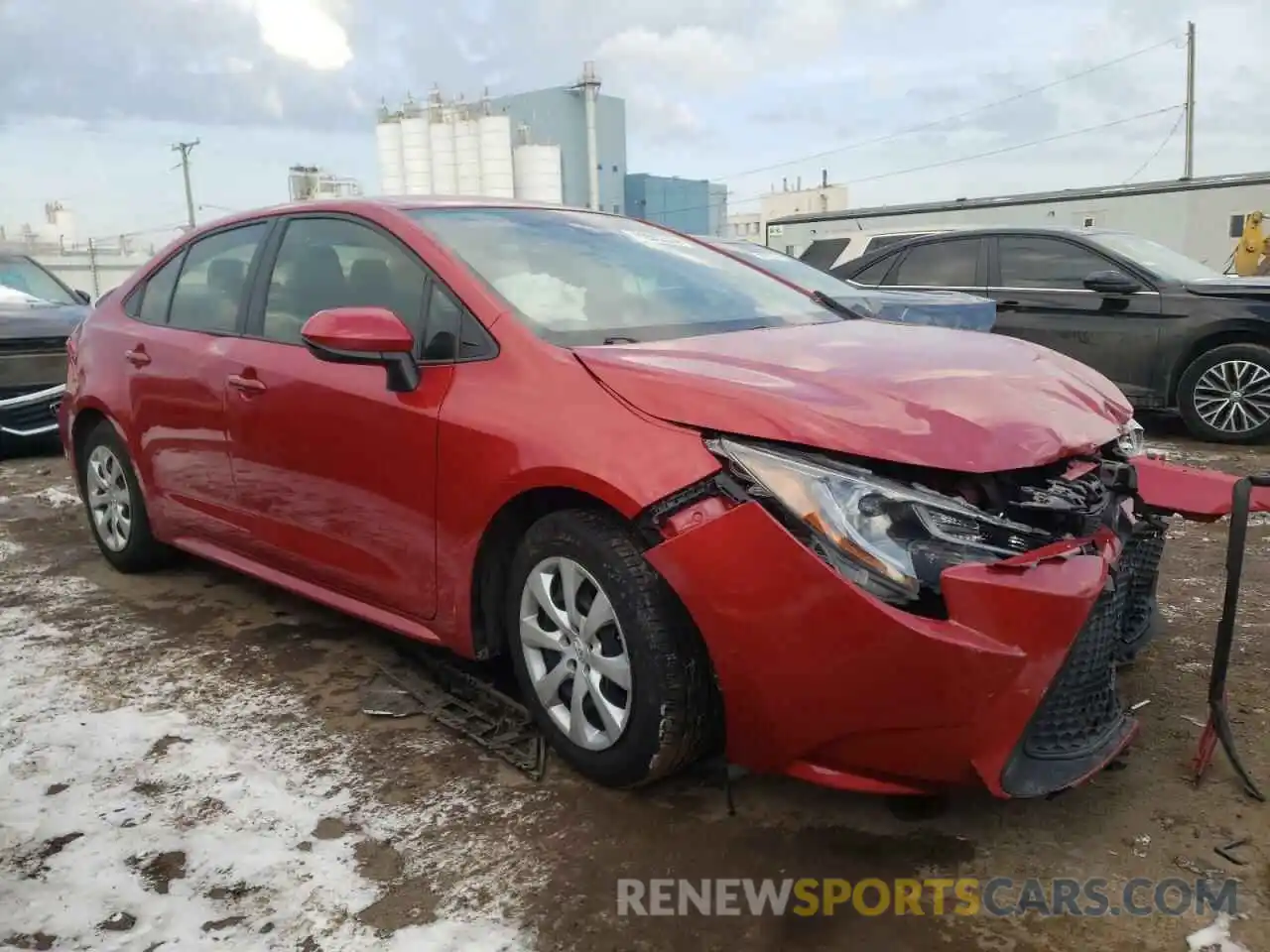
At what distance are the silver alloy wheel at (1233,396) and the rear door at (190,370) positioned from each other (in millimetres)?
6170

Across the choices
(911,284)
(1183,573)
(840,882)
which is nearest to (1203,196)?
(911,284)

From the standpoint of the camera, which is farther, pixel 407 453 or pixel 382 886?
pixel 407 453

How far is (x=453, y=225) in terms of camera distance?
10.3 ft

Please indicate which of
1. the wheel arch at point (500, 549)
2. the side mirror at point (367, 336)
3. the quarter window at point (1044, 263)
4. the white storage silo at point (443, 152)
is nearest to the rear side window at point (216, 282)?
the side mirror at point (367, 336)

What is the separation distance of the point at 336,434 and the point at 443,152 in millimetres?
36053

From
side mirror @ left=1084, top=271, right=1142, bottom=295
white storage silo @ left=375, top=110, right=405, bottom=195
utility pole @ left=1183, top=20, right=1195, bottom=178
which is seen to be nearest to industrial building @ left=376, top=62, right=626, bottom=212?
white storage silo @ left=375, top=110, right=405, bottom=195

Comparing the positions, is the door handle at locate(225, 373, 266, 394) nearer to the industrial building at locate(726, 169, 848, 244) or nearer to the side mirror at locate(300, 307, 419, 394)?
the side mirror at locate(300, 307, 419, 394)

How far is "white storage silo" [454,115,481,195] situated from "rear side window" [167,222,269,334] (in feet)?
111

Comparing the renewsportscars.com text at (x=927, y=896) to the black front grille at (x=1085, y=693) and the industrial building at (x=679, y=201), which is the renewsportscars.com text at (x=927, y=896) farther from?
the industrial building at (x=679, y=201)

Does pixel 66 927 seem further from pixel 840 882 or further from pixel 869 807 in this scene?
pixel 869 807

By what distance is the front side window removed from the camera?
3014 mm

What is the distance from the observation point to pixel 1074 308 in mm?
7559

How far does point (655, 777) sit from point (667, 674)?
12.3 inches

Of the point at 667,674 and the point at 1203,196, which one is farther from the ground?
the point at 1203,196
